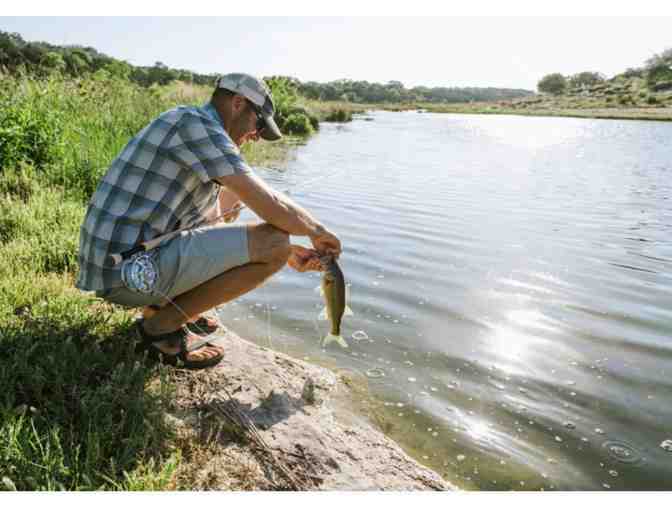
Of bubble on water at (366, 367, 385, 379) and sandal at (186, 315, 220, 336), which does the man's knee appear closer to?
sandal at (186, 315, 220, 336)

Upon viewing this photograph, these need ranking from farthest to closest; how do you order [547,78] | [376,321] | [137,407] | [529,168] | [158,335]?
[547,78], [529,168], [376,321], [158,335], [137,407]

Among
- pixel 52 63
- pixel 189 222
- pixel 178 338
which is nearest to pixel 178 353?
pixel 178 338

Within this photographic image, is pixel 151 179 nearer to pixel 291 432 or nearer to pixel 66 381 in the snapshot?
pixel 66 381

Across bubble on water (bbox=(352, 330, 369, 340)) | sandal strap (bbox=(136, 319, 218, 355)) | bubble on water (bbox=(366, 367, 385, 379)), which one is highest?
sandal strap (bbox=(136, 319, 218, 355))

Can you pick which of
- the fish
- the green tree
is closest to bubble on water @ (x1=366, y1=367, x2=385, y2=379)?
the fish

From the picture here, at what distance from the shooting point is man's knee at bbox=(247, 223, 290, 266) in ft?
11.6

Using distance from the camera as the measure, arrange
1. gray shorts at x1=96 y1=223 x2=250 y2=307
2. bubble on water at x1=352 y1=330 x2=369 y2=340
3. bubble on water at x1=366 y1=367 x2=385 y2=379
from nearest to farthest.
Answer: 1. gray shorts at x1=96 y1=223 x2=250 y2=307
2. bubble on water at x1=366 y1=367 x2=385 y2=379
3. bubble on water at x1=352 y1=330 x2=369 y2=340

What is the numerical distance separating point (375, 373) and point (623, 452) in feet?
6.17

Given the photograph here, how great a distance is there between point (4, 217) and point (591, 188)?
12.9 meters

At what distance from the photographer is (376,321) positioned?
548cm

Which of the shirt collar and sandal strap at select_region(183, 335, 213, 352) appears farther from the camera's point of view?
sandal strap at select_region(183, 335, 213, 352)

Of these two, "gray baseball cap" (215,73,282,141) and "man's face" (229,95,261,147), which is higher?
"gray baseball cap" (215,73,282,141)
